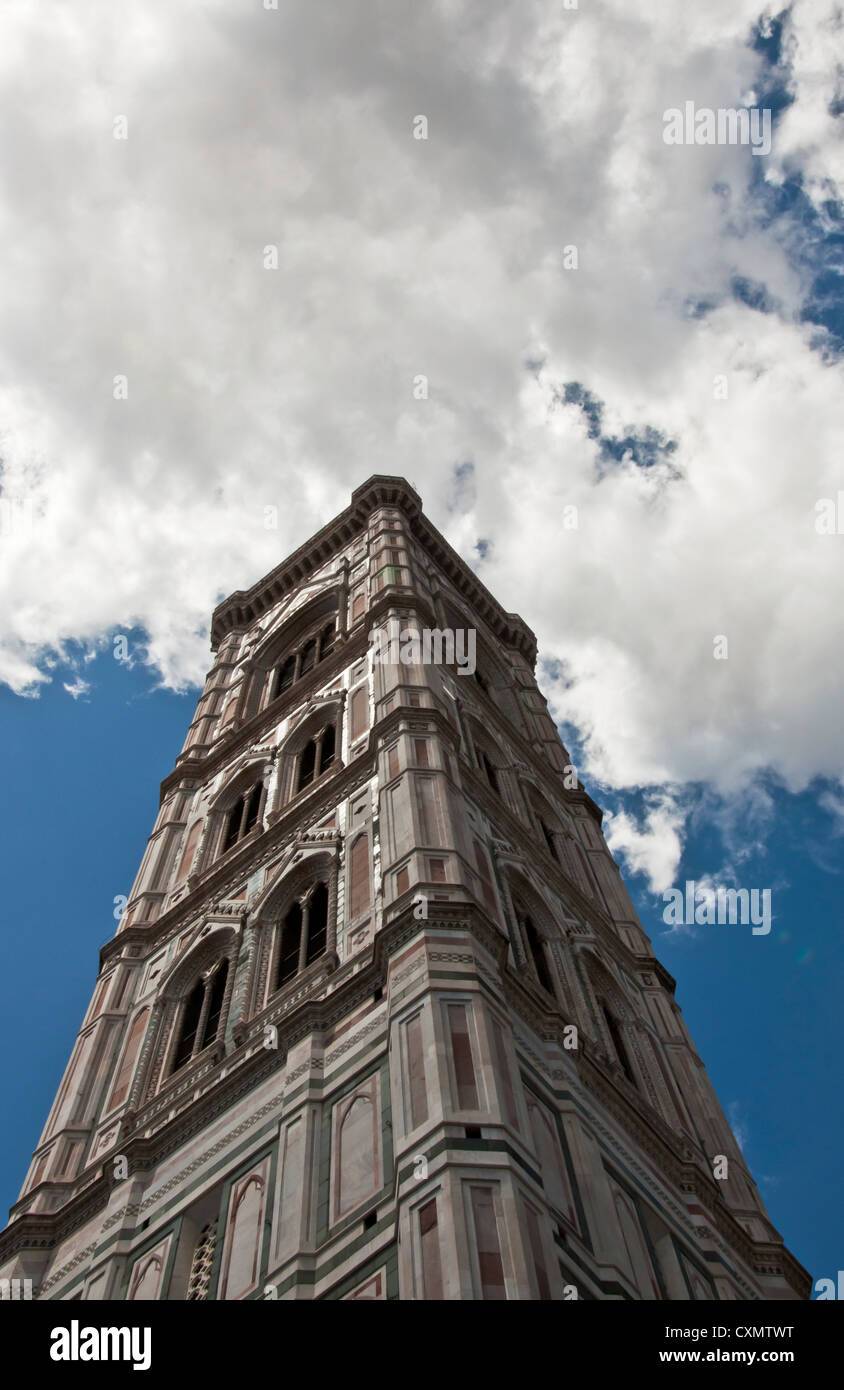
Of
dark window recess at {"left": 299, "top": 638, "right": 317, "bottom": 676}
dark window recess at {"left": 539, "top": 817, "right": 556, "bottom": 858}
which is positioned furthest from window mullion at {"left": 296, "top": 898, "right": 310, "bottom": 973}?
dark window recess at {"left": 299, "top": 638, "right": 317, "bottom": 676}

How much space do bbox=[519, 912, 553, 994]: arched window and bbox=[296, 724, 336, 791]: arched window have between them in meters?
5.61

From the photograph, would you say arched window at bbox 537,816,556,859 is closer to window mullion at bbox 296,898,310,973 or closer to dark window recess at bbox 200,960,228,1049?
window mullion at bbox 296,898,310,973

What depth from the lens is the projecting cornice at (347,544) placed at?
144ft

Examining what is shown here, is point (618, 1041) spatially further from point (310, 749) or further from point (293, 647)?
point (293, 647)

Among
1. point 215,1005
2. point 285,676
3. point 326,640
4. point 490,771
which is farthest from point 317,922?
point 326,640

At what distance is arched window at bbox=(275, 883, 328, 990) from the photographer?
1892 cm

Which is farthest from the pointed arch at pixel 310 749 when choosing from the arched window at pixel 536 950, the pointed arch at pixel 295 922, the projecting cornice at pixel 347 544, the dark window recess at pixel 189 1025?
the projecting cornice at pixel 347 544

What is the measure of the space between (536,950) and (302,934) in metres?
3.83

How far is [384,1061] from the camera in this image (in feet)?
47.7

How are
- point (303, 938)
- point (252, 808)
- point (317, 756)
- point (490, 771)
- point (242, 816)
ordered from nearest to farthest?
point (303, 938), point (317, 756), point (242, 816), point (252, 808), point (490, 771)

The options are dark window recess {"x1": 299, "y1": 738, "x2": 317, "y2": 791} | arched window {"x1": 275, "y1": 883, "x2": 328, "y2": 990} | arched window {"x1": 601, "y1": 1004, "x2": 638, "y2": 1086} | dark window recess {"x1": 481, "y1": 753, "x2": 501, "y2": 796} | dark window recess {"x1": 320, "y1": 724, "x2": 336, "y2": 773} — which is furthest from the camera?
dark window recess {"x1": 481, "y1": 753, "x2": 501, "y2": 796}
